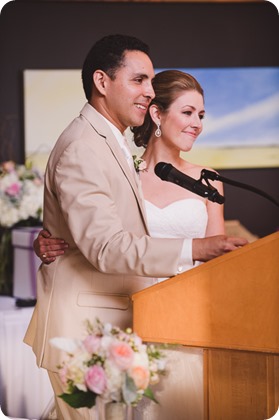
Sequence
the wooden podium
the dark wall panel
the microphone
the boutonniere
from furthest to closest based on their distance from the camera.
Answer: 1. the dark wall panel
2. the boutonniere
3. the microphone
4. the wooden podium

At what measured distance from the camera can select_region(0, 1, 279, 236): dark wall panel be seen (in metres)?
3.84

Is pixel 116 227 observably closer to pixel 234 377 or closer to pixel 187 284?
pixel 187 284

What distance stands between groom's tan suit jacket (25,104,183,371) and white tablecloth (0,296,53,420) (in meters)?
0.83

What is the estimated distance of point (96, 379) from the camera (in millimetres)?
1568

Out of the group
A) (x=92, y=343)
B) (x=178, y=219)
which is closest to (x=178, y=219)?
(x=178, y=219)

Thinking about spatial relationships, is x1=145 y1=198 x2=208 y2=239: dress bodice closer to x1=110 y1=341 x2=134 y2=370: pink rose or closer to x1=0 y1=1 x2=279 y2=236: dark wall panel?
x1=110 y1=341 x2=134 y2=370: pink rose

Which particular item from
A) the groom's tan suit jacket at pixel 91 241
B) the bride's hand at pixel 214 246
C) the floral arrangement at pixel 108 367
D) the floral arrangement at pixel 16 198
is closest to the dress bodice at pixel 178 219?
the groom's tan suit jacket at pixel 91 241

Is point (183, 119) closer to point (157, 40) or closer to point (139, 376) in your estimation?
point (139, 376)

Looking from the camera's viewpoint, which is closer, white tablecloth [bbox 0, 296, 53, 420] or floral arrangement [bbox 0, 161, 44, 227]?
white tablecloth [bbox 0, 296, 53, 420]

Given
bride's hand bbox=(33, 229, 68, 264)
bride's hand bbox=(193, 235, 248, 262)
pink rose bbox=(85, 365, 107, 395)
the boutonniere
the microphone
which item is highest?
the boutonniere

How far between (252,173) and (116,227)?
9.30ft

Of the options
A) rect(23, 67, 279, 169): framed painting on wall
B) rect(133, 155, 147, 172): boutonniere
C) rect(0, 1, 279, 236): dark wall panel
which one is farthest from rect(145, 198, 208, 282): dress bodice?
rect(23, 67, 279, 169): framed painting on wall

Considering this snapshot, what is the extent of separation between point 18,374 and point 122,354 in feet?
5.51

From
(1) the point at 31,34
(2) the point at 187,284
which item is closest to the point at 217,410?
(2) the point at 187,284
